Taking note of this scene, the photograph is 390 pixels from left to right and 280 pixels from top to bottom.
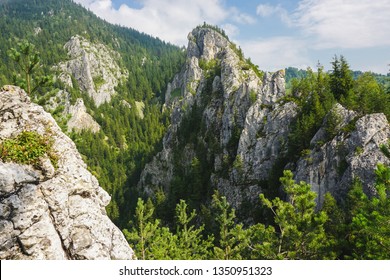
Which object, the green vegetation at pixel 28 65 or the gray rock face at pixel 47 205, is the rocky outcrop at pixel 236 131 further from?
the gray rock face at pixel 47 205

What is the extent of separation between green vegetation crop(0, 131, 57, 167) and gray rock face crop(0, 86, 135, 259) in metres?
0.26

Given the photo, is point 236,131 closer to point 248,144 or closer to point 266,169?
point 248,144

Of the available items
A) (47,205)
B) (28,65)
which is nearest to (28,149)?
(47,205)

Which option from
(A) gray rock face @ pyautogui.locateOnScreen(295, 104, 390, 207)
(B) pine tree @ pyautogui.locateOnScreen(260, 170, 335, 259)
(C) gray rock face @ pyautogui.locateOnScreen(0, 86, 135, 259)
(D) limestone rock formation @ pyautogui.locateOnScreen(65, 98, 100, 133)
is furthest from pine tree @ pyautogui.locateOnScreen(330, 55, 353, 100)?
(D) limestone rock formation @ pyautogui.locateOnScreen(65, 98, 100, 133)

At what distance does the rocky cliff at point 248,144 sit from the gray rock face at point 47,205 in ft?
102

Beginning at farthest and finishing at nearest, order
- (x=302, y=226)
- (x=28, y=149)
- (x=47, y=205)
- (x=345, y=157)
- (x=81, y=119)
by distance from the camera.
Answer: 1. (x=81, y=119)
2. (x=345, y=157)
3. (x=302, y=226)
4. (x=28, y=149)
5. (x=47, y=205)

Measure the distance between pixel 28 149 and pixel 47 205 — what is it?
2711 millimetres

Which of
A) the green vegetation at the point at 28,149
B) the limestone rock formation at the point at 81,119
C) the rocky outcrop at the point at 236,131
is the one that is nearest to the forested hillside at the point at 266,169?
the rocky outcrop at the point at 236,131

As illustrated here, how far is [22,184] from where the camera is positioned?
41.5 ft

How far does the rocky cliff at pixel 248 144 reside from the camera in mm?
37500

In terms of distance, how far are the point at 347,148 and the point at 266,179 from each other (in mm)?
20064

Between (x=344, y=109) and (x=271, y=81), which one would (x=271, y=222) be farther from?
(x=271, y=81)

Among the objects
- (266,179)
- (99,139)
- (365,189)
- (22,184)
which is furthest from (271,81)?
(99,139)

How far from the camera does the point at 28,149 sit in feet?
43.4
